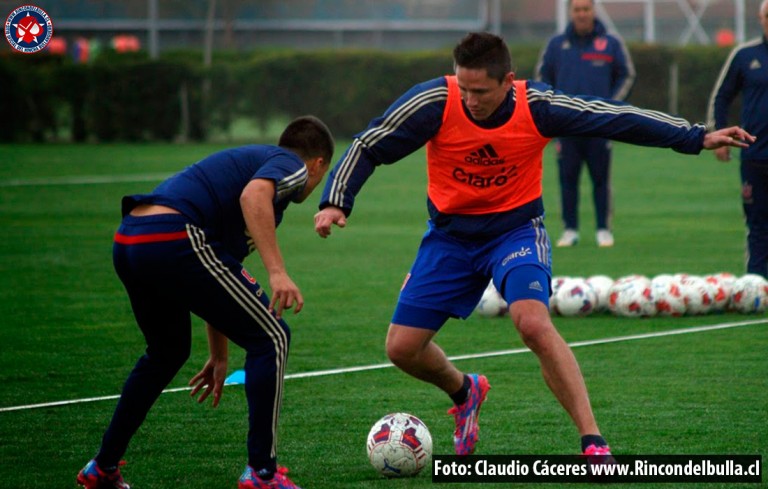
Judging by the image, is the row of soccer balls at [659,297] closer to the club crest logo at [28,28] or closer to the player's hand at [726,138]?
the player's hand at [726,138]

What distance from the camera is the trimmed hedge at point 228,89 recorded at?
33656 mm

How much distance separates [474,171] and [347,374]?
2477 mm

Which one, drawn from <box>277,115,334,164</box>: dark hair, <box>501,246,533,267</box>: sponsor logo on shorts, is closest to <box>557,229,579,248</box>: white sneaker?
<box>501,246,533,267</box>: sponsor logo on shorts

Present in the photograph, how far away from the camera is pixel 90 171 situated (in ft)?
84.1

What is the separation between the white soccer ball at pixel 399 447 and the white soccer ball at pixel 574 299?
4.42 metres

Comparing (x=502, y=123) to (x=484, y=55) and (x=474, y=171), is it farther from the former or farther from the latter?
(x=484, y=55)

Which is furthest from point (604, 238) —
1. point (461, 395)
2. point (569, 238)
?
point (461, 395)

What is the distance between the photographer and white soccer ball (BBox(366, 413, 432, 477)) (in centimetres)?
612

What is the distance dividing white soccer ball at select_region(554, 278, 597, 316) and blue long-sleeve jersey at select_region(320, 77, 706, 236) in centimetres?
420

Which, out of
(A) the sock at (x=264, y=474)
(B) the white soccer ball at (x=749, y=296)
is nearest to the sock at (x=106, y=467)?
(A) the sock at (x=264, y=474)

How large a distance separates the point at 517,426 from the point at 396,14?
41511 millimetres

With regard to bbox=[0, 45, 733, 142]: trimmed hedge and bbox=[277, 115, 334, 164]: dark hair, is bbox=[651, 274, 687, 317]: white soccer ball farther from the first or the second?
bbox=[0, 45, 733, 142]: trimmed hedge

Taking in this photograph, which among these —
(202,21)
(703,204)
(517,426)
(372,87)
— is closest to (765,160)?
(517,426)

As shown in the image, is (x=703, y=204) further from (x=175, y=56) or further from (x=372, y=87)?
(x=175, y=56)
